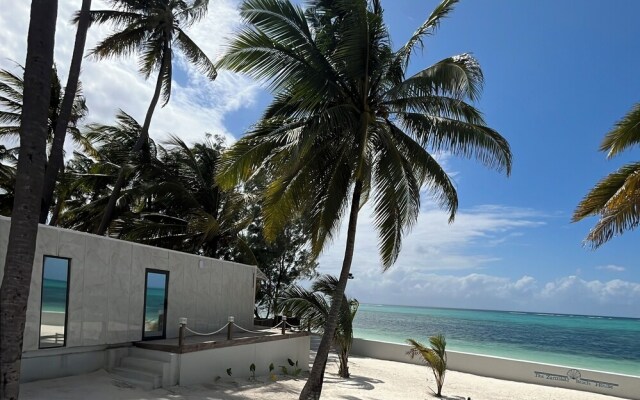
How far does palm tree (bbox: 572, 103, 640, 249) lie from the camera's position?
28.1 feet

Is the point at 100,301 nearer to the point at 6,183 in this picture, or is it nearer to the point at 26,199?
the point at 26,199

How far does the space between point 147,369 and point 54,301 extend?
2.22 meters

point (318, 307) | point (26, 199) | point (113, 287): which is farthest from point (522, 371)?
point (26, 199)

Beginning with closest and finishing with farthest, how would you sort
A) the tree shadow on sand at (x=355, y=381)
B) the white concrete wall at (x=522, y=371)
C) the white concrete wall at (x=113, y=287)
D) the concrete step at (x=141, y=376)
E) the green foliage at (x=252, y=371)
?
the white concrete wall at (x=113, y=287)
the concrete step at (x=141, y=376)
the green foliage at (x=252, y=371)
the tree shadow on sand at (x=355, y=381)
the white concrete wall at (x=522, y=371)

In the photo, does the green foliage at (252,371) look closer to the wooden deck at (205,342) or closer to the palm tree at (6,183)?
the wooden deck at (205,342)

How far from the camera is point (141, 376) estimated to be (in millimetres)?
9344

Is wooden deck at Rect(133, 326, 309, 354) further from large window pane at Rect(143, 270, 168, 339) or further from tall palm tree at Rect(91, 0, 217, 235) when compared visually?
tall palm tree at Rect(91, 0, 217, 235)

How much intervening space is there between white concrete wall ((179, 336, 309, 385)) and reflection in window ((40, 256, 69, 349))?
2.27 meters

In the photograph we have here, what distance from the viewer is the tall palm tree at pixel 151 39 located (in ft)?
49.9

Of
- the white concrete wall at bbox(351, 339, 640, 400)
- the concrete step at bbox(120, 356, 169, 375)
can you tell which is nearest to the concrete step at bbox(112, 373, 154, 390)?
the concrete step at bbox(120, 356, 169, 375)

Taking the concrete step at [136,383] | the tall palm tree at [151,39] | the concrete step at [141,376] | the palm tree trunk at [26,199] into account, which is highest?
the tall palm tree at [151,39]

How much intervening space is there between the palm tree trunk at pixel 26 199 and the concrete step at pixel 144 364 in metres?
4.32

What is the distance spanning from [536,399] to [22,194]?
13849mm

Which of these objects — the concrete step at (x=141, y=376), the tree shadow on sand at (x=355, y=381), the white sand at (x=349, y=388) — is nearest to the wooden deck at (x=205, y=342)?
the concrete step at (x=141, y=376)
